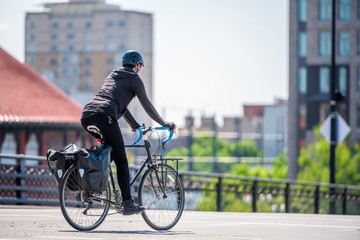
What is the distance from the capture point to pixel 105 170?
8.25m

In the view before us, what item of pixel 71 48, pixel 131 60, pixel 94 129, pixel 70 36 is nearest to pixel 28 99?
pixel 131 60

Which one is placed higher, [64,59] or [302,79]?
[64,59]

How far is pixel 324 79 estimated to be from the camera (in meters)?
71.1

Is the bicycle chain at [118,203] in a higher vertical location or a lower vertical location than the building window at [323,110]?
higher

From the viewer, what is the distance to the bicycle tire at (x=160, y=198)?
28.8ft

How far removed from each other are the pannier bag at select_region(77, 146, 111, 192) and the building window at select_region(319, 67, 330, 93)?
209 feet

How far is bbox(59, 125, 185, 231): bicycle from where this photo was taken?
823 centimetres

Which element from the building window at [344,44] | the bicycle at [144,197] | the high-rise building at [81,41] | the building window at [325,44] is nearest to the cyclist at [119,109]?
the bicycle at [144,197]

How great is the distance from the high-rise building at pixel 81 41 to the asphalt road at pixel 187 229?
140364 millimetres

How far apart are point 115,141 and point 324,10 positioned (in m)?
63.2

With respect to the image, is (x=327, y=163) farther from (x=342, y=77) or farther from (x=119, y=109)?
(x=119, y=109)

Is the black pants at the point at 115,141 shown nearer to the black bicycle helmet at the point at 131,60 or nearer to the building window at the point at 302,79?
the black bicycle helmet at the point at 131,60

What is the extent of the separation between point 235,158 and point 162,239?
144 m

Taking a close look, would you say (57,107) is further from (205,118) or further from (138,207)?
(205,118)
